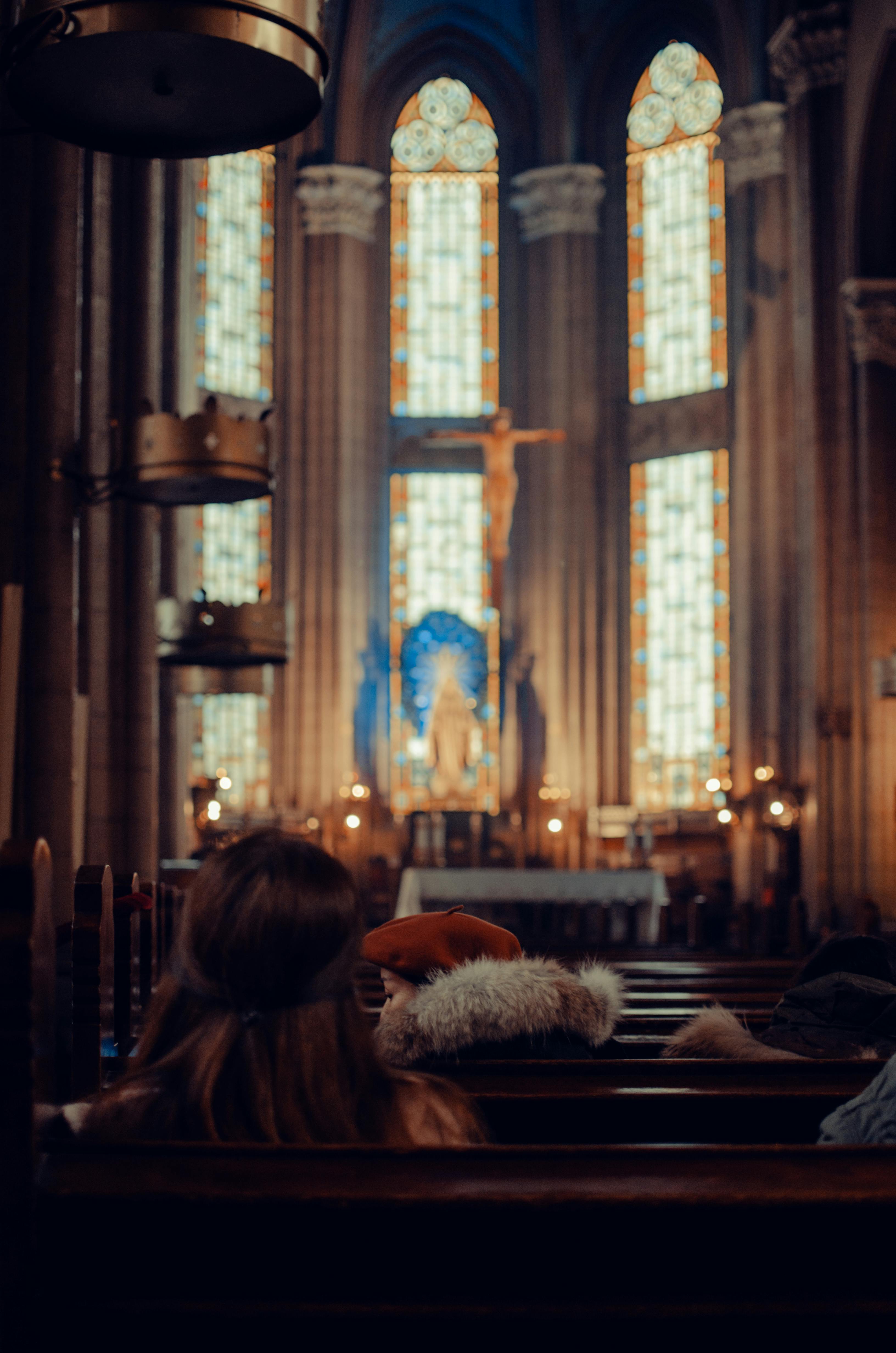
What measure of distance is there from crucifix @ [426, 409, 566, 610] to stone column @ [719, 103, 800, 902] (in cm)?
262

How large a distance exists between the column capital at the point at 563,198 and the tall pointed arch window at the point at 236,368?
12.5 feet

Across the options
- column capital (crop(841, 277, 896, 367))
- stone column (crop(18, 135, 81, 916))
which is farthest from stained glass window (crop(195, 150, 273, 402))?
stone column (crop(18, 135, 81, 916))

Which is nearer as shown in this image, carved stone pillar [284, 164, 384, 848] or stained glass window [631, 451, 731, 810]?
stained glass window [631, 451, 731, 810]

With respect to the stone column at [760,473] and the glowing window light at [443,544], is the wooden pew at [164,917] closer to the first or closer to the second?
the stone column at [760,473]

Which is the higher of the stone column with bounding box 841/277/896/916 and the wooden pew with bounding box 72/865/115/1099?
the stone column with bounding box 841/277/896/916

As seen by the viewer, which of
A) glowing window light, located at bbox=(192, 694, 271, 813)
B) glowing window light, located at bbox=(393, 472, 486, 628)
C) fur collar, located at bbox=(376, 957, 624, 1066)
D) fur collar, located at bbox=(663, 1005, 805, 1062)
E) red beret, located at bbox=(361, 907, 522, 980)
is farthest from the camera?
glowing window light, located at bbox=(393, 472, 486, 628)

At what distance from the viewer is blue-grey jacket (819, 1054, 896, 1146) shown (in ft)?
8.54

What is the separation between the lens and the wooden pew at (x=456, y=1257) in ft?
6.56

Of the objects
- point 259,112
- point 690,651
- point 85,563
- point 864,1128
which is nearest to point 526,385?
point 690,651

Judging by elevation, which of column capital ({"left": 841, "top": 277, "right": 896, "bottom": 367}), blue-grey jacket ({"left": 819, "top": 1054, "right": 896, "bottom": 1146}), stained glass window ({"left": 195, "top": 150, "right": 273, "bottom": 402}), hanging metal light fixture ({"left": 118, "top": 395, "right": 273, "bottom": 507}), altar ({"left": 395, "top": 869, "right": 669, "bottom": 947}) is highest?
stained glass window ({"left": 195, "top": 150, "right": 273, "bottom": 402})

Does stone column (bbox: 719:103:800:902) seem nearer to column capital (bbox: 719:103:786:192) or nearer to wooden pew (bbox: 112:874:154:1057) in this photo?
column capital (bbox: 719:103:786:192)

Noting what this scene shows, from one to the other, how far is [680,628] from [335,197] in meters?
7.90

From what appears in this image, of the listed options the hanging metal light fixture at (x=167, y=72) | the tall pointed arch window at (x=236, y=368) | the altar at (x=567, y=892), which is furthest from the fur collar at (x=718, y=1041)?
the tall pointed arch window at (x=236, y=368)

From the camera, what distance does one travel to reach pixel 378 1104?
234cm
